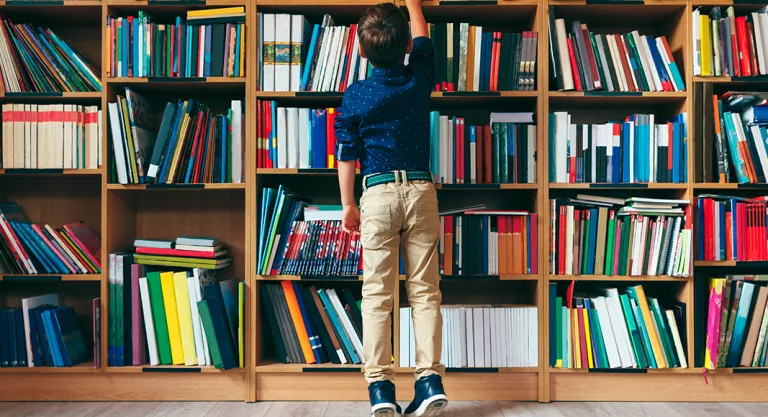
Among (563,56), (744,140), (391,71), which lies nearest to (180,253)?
(391,71)

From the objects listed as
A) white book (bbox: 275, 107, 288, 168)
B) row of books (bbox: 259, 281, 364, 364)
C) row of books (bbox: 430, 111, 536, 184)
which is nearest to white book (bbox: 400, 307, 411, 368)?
row of books (bbox: 259, 281, 364, 364)

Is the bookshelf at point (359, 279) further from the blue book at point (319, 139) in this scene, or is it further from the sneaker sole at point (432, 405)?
the sneaker sole at point (432, 405)

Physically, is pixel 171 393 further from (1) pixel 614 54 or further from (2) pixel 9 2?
(1) pixel 614 54

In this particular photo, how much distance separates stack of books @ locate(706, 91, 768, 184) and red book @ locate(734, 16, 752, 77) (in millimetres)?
100

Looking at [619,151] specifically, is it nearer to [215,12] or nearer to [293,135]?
[293,135]

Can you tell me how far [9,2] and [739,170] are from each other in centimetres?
300

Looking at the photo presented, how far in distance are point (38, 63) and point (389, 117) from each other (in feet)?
5.02

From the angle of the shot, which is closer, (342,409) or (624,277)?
(342,409)

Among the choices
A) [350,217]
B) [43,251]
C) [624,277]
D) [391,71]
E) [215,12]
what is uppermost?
[215,12]

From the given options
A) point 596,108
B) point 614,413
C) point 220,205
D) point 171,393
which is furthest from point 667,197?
point 171,393

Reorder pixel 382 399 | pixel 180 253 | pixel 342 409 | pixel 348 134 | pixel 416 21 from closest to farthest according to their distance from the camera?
1. pixel 382 399
2. pixel 348 134
3. pixel 416 21
4. pixel 342 409
5. pixel 180 253

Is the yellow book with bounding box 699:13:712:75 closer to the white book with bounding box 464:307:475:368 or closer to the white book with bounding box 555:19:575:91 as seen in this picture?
the white book with bounding box 555:19:575:91

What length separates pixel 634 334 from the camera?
91.1 inches

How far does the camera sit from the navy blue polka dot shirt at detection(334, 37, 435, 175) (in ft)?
6.51
